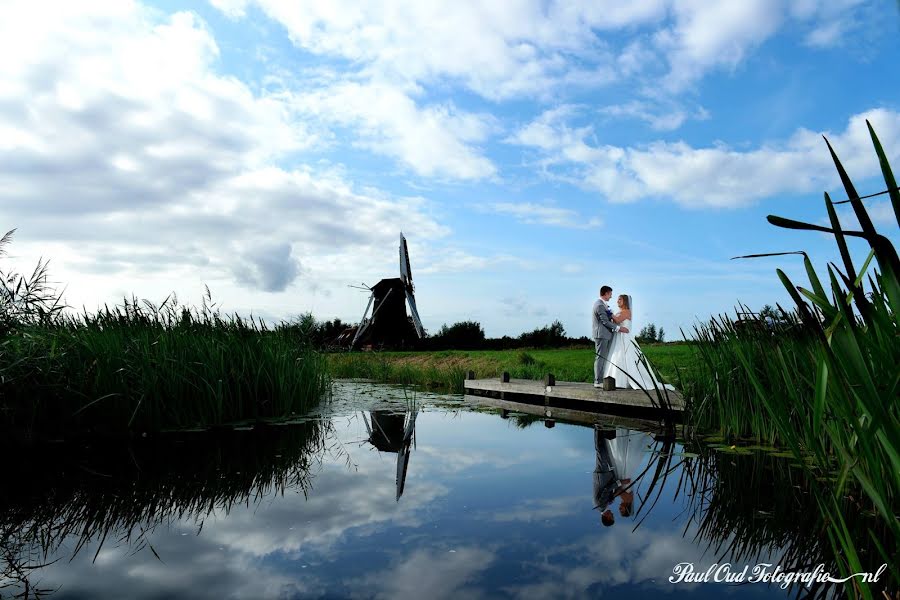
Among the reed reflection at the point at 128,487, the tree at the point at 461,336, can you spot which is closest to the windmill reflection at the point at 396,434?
the reed reflection at the point at 128,487

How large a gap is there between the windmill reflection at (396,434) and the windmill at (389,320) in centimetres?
2167

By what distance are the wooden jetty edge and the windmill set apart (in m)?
17.7

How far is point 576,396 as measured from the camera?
42.0 ft

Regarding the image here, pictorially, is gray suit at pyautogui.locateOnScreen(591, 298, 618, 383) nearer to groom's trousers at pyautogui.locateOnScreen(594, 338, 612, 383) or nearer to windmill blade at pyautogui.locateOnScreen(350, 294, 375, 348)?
groom's trousers at pyautogui.locateOnScreen(594, 338, 612, 383)

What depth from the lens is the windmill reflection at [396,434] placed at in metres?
7.33

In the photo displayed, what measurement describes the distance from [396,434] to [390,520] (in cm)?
473

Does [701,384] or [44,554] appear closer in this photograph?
[44,554]

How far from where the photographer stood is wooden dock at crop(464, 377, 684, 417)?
1112cm

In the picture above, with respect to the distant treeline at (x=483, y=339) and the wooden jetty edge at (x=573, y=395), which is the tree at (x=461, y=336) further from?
the wooden jetty edge at (x=573, y=395)

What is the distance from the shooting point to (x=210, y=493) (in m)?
5.92

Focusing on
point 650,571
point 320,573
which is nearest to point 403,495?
point 320,573

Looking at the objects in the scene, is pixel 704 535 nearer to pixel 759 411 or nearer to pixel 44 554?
pixel 759 411

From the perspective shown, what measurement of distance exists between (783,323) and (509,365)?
13.9 m

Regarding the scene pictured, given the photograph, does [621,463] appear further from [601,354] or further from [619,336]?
[601,354]
